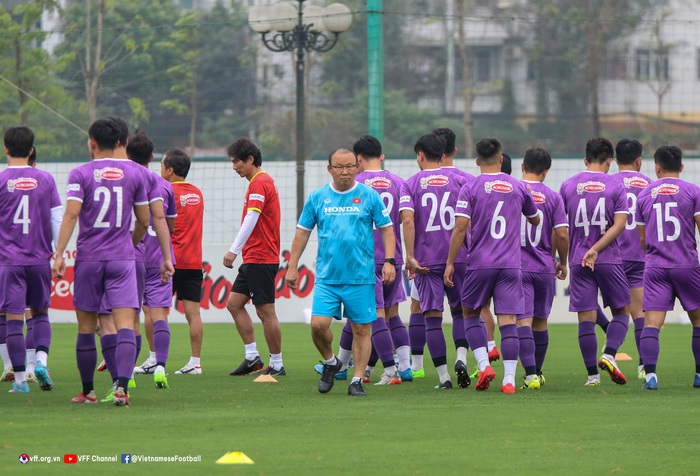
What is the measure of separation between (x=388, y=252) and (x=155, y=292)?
2.56 meters

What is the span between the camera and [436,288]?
11047 millimetres

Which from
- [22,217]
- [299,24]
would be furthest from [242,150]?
[299,24]

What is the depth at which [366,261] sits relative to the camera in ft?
32.5

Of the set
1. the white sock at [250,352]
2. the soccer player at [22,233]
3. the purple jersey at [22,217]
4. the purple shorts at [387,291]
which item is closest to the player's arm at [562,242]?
the purple shorts at [387,291]

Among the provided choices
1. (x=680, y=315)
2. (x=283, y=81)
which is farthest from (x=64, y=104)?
(x=680, y=315)

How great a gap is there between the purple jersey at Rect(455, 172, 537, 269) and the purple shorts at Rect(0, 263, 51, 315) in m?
3.35

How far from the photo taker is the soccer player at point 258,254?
1162cm

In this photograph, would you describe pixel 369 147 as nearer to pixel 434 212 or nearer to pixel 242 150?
pixel 434 212

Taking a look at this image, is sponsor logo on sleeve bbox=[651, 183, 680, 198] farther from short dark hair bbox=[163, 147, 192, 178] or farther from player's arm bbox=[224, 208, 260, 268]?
short dark hair bbox=[163, 147, 192, 178]

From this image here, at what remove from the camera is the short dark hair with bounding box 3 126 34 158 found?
970cm

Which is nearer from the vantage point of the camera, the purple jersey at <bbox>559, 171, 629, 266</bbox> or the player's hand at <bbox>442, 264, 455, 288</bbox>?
Result: the player's hand at <bbox>442, 264, 455, 288</bbox>

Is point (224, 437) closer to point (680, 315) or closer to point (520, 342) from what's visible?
point (520, 342)

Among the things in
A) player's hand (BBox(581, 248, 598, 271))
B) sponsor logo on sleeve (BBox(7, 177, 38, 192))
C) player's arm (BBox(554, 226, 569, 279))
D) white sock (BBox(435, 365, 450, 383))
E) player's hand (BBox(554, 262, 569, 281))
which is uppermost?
sponsor logo on sleeve (BBox(7, 177, 38, 192))

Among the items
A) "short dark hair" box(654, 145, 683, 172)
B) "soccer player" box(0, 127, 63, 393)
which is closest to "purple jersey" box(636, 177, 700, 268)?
"short dark hair" box(654, 145, 683, 172)
